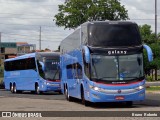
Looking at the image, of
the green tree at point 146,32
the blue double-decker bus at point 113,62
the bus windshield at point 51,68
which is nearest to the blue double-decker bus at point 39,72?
the bus windshield at point 51,68

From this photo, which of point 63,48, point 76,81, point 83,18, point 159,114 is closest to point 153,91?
point 63,48

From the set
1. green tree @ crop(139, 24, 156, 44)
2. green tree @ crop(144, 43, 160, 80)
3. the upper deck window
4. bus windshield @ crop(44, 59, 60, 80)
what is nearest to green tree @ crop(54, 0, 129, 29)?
green tree @ crop(144, 43, 160, 80)

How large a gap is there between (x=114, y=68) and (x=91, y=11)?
41833 millimetres

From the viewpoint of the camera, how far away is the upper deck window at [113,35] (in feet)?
73.8

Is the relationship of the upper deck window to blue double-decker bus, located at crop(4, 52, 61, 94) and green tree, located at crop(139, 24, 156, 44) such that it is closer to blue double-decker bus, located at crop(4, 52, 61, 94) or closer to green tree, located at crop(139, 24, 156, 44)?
blue double-decker bus, located at crop(4, 52, 61, 94)

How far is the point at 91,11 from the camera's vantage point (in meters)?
63.5

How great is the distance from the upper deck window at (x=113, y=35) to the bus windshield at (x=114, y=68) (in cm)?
61

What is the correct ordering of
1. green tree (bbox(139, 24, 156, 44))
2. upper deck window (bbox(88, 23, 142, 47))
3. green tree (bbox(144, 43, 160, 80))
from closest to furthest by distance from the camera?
1. upper deck window (bbox(88, 23, 142, 47))
2. green tree (bbox(144, 43, 160, 80))
3. green tree (bbox(139, 24, 156, 44))

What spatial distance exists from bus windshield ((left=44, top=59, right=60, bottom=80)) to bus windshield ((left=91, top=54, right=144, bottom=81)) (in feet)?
55.5

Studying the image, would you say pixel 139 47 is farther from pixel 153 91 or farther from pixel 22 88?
pixel 22 88

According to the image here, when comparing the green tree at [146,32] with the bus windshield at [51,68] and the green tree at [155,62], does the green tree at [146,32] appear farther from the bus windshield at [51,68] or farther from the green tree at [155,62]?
the bus windshield at [51,68]

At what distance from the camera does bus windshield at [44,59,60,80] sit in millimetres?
39000

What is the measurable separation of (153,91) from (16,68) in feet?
43.6

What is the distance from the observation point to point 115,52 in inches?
873
